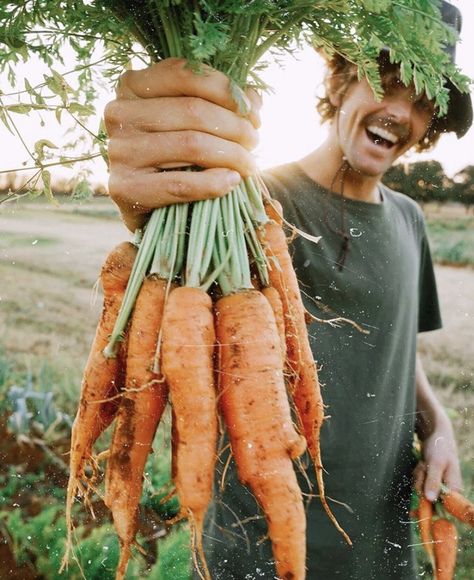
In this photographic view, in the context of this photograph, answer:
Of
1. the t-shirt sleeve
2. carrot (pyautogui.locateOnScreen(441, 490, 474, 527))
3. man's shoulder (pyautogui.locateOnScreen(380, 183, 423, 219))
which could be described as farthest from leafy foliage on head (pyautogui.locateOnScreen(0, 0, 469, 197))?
carrot (pyautogui.locateOnScreen(441, 490, 474, 527))

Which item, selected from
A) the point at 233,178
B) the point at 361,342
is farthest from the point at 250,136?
the point at 361,342

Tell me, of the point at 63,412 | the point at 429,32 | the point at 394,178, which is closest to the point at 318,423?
the point at 429,32

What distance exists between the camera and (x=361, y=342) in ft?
3.37

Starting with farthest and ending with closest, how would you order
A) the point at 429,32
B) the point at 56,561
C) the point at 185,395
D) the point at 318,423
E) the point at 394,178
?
the point at 394,178 → the point at 56,561 → the point at 318,423 → the point at 185,395 → the point at 429,32

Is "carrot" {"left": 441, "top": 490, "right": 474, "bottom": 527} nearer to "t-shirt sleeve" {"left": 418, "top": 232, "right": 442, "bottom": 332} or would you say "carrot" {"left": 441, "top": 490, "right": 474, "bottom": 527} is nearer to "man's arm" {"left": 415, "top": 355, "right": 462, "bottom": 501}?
"man's arm" {"left": 415, "top": 355, "right": 462, "bottom": 501}

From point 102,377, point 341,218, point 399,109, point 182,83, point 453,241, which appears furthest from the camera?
point 453,241

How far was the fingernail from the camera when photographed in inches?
24.8

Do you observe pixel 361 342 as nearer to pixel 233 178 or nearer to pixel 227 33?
pixel 233 178

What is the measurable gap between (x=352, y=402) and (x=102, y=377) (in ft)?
1.64

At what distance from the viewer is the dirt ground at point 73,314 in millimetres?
1651

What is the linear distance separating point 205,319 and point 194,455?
0.17 meters

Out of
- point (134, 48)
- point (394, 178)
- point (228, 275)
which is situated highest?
point (134, 48)

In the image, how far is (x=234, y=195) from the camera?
26.2 inches

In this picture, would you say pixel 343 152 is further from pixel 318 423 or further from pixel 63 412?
pixel 63 412
